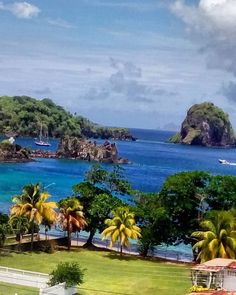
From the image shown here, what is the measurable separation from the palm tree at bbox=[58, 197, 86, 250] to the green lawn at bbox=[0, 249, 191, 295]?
2.18 metres

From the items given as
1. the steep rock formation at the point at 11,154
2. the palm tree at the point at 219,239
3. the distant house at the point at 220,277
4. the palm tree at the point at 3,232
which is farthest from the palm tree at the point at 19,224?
the steep rock formation at the point at 11,154

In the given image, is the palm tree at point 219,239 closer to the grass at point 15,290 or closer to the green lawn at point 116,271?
the green lawn at point 116,271

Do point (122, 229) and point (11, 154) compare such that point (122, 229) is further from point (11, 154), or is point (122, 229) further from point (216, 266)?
point (11, 154)

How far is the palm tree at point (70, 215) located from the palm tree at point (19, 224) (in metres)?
3.53

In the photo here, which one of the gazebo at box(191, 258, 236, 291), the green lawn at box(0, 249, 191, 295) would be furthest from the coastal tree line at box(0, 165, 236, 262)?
the gazebo at box(191, 258, 236, 291)

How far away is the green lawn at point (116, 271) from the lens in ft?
136

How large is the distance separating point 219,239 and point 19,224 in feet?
54.7

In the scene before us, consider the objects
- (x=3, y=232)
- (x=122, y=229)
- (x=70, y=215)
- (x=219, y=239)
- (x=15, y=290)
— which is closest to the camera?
(x=15, y=290)

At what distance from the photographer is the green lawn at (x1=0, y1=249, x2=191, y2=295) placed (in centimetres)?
4153

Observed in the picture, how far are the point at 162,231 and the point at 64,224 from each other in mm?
8750

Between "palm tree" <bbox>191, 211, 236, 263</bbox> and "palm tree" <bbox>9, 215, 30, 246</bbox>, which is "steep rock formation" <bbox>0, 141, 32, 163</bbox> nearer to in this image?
"palm tree" <bbox>9, 215, 30, 246</bbox>

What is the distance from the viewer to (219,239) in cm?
4572

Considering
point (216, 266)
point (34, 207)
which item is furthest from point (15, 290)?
point (34, 207)

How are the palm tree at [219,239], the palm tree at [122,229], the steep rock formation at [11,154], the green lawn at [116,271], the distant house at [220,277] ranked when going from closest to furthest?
the distant house at [220,277] < the green lawn at [116,271] < the palm tree at [219,239] < the palm tree at [122,229] < the steep rock formation at [11,154]
